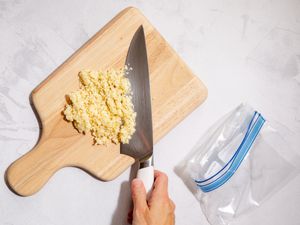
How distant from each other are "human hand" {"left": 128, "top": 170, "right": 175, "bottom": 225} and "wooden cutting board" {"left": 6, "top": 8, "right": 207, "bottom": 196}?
0.07m

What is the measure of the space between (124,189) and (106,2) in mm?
467

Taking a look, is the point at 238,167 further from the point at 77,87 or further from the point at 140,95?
the point at 77,87

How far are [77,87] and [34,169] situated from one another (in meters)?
0.21

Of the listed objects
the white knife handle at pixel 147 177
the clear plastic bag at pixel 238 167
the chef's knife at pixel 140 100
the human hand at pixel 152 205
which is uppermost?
the chef's knife at pixel 140 100

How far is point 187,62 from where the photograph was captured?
0.93m

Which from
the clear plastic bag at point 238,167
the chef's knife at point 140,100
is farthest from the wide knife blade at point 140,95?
the clear plastic bag at point 238,167

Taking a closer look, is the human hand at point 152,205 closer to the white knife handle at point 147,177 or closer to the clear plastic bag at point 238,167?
the white knife handle at point 147,177

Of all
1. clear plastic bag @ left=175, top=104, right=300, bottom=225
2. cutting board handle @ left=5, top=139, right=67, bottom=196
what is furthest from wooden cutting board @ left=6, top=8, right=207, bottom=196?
clear plastic bag @ left=175, top=104, right=300, bottom=225

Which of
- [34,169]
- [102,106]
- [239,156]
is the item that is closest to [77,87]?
[102,106]

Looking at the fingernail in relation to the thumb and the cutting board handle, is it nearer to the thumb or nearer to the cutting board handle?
the thumb

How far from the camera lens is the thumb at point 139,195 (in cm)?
79

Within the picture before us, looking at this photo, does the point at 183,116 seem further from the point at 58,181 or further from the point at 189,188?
the point at 58,181

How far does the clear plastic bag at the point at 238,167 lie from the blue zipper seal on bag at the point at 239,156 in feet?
0.04

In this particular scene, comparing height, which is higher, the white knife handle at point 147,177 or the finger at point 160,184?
the white knife handle at point 147,177
